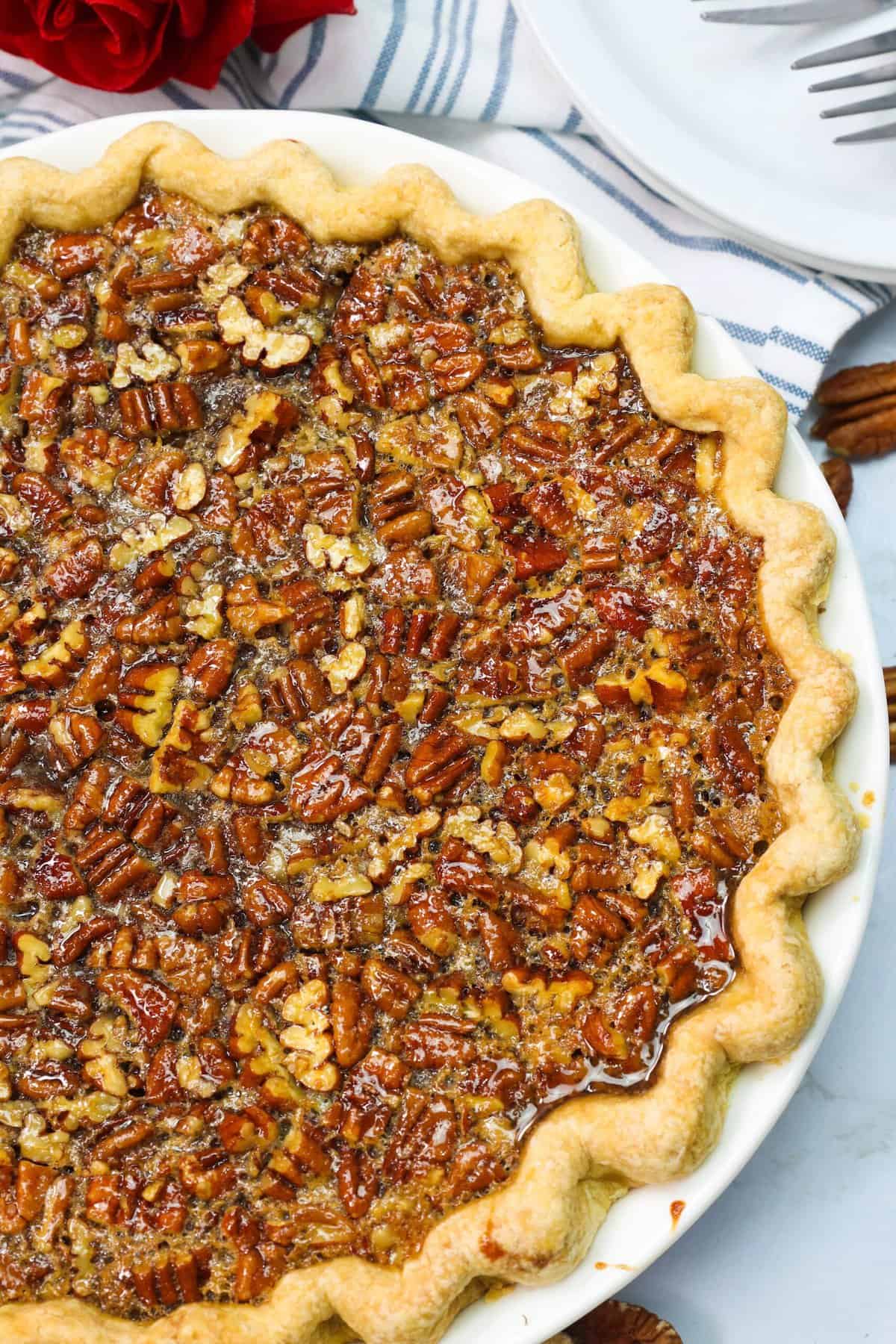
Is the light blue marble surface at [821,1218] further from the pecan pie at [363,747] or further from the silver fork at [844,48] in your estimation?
the silver fork at [844,48]

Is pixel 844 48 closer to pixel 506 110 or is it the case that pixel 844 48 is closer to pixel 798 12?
pixel 798 12

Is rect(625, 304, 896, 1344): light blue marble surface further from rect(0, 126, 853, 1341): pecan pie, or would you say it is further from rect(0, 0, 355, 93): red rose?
rect(0, 0, 355, 93): red rose

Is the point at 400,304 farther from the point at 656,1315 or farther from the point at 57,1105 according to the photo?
the point at 656,1315

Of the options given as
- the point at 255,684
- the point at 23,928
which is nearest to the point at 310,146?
the point at 255,684

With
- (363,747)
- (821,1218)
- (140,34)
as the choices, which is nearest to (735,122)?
(140,34)

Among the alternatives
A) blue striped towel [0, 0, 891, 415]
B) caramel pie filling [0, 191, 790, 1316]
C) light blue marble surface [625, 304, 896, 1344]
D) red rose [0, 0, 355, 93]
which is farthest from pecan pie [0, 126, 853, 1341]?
light blue marble surface [625, 304, 896, 1344]

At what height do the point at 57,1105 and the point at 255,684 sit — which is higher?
the point at 255,684
